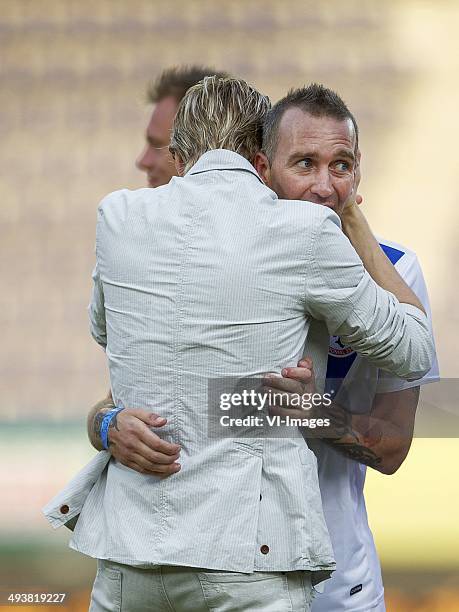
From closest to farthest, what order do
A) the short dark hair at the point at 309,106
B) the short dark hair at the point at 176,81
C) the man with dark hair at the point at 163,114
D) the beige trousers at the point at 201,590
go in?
the beige trousers at the point at 201,590 → the short dark hair at the point at 309,106 → the man with dark hair at the point at 163,114 → the short dark hair at the point at 176,81

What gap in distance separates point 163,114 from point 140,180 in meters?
0.53

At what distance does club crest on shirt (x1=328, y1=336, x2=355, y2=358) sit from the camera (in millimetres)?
1926

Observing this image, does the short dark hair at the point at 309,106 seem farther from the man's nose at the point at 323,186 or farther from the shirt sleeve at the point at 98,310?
the shirt sleeve at the point at 98,310

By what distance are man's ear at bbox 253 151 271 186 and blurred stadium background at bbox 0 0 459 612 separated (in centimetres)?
199

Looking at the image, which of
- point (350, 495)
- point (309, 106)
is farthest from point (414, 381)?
point (309, 106)

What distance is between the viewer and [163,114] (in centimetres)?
351

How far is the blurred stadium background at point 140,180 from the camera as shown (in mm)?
3869

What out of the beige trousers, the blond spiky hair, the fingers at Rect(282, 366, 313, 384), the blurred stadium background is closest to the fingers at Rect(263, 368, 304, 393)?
the fingers at Rect(282, 366, 313, 384)

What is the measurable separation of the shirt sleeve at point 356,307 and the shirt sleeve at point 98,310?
0.35 metres

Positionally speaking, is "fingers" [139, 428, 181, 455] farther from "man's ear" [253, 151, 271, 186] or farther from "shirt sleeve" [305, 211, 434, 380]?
"man's ear" [253, 151, 271, 186]

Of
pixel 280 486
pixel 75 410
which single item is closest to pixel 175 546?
pixel 280 486

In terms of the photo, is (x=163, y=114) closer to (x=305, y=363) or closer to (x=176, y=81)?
(x=176, y=81)

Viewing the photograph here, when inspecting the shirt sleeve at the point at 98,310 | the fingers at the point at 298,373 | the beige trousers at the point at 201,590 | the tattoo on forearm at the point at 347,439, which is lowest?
the beige trousers at the point at 201,590

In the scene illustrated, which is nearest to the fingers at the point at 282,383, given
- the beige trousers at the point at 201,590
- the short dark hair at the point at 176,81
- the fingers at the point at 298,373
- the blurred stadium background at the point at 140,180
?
the fingers at the point at 298,373
